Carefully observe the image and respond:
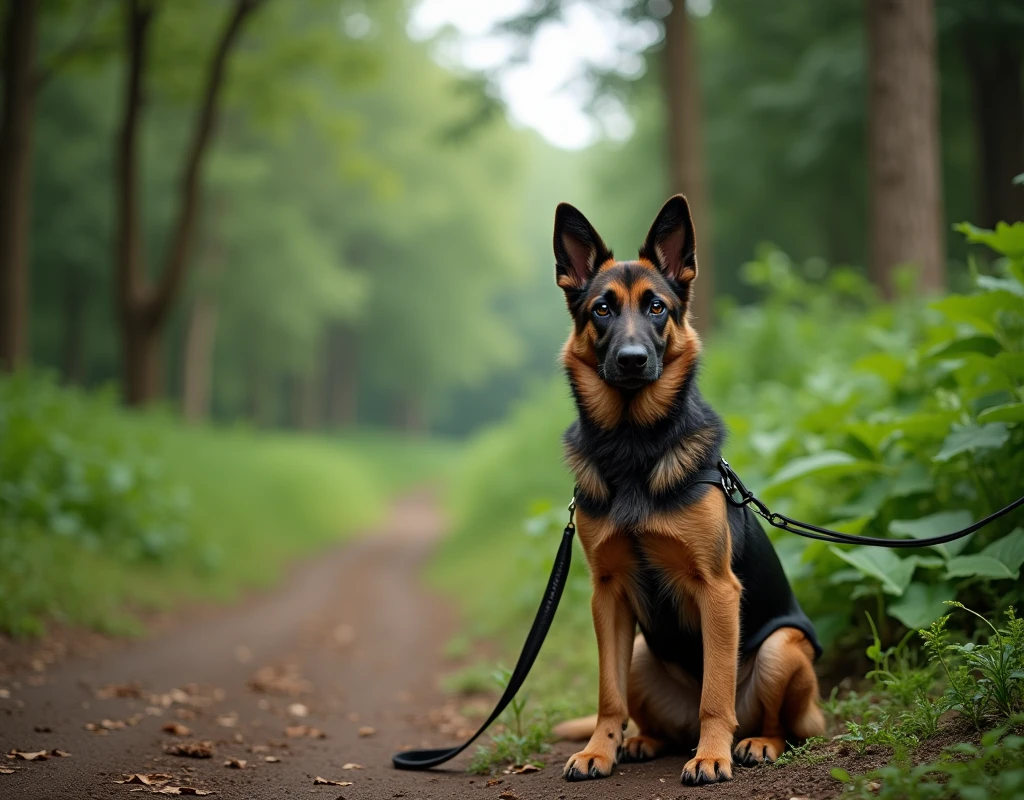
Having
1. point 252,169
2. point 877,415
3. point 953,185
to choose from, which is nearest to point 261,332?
point 252,169

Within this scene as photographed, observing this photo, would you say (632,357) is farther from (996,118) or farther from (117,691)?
(996,118)

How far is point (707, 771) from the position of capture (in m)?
3.39

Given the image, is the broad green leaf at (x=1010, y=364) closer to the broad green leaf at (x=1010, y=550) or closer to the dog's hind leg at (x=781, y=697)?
the broad green leaf at (x=1010, y=550)

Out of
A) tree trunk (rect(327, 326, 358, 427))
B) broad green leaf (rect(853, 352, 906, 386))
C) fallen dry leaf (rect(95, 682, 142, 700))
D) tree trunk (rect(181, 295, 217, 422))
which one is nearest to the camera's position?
broad green leaf (rect(853, 352, 906, 386))

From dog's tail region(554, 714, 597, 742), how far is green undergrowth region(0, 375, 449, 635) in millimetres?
4819

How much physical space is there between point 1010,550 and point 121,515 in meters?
9.31

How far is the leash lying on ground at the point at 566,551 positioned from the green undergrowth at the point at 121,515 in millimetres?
4425

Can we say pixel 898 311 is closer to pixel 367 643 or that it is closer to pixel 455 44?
pixel 367 643

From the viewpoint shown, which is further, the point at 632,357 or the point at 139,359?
the point at 139,359

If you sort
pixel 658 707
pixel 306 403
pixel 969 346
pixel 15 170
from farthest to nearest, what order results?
pixel 306 403
pixel 15 170
pixel 969 346
pixel 658 707

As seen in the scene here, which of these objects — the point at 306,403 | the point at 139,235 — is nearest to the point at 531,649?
the point at 139,235

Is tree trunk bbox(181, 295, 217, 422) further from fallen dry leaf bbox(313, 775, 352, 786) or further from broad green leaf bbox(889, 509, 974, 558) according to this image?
broad green leaf bbox(889, 509, 974, 558)

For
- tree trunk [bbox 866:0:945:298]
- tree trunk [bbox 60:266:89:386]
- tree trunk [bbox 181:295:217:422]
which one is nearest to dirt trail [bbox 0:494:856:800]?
tree trunk [bbox 866:0:945:298]

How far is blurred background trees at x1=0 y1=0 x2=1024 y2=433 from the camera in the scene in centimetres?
1288
